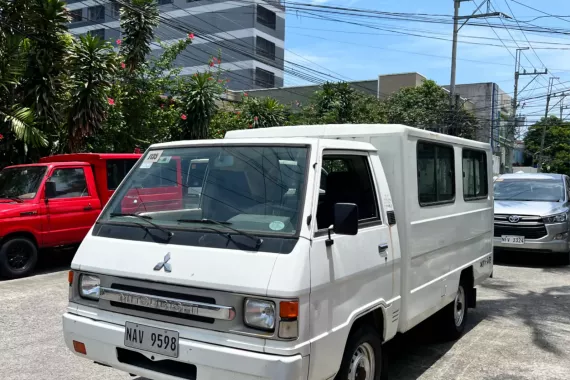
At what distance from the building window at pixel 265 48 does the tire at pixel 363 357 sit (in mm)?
55664

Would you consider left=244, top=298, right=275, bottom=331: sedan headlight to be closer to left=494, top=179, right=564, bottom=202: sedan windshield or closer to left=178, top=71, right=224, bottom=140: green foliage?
left=494, top=179, right=564, bottom=202: sedan windshield

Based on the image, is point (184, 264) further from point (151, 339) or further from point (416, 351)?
point (416, 351)

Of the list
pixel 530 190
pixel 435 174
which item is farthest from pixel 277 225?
pixel 530 190

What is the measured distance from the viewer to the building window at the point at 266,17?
58.3m

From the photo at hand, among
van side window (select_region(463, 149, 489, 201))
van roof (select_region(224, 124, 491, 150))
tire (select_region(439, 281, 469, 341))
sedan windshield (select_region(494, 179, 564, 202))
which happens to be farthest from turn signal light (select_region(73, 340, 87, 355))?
sedan windshield (select_region(494, 179, 564, 202))

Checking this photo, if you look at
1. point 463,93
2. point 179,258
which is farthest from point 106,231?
point 463,93

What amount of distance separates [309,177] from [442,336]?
3307 mm

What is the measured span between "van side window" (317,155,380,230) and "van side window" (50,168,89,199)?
648 cm

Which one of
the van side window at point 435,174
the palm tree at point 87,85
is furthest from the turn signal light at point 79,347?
the palm tree at point 87,85

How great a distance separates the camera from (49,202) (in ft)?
28.7

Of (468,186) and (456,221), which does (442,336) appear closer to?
(456,221)

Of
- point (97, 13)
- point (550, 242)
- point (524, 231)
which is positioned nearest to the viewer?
point (550, 242)

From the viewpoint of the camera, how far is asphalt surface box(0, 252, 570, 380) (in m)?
4.77

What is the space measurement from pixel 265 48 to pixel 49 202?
53470mm
